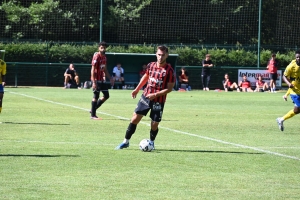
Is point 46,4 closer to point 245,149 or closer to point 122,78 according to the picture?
point 122,78

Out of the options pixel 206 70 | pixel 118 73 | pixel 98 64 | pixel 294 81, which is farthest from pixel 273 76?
pixel 294 81

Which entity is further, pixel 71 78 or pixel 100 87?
pixel 71 78

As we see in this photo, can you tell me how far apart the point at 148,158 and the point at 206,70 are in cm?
2838

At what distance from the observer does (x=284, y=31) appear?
1972 inches

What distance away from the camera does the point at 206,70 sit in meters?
39.8

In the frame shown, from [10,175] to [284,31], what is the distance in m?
42.3

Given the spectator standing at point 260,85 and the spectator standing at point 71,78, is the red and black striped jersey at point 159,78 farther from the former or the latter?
the spectator standing at point 260,85

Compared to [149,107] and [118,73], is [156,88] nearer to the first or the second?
[149,107]

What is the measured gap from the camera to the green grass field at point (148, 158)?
8.83 m

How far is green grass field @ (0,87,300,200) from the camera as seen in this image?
883cm

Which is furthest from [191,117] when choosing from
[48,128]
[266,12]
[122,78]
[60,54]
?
[266,12]

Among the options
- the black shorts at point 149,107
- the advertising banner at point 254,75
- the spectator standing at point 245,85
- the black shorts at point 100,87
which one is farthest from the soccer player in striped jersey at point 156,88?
the advertising banner at point 254,75

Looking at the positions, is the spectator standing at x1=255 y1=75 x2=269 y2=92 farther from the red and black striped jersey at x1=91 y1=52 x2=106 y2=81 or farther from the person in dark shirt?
the red and black striped jersey at x1=91 y1=52 x2=106 y2=81

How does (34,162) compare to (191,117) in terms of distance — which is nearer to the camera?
(34,162)
